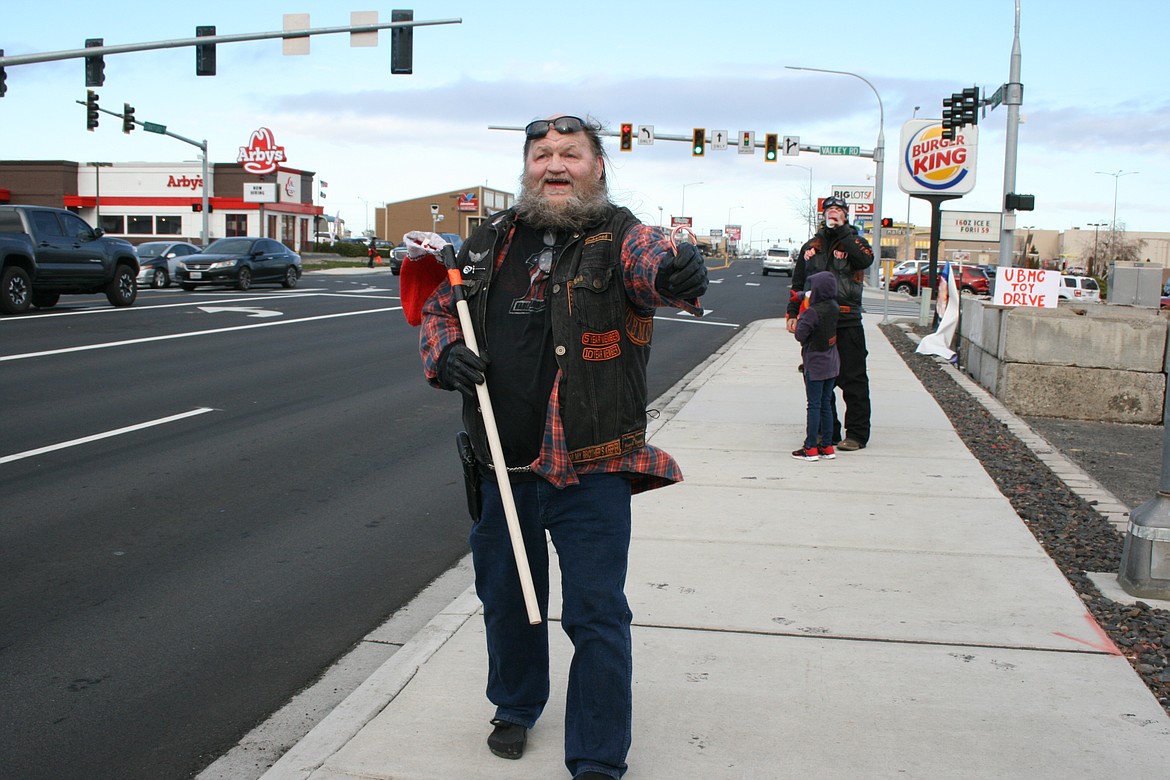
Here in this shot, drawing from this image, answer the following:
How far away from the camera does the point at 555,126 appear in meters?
3.38

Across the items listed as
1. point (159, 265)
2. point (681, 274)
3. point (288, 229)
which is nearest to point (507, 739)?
point (681, 274)

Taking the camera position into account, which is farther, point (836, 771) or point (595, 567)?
point (836, 771)

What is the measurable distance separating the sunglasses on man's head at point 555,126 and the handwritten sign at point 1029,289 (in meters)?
12.3

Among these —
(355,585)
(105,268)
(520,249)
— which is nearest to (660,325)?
(105,268)

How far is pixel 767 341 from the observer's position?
1889cm

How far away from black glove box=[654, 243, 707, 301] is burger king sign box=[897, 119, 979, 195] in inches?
824

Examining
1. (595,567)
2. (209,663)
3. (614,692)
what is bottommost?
(209,663)

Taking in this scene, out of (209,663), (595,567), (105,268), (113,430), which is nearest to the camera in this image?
(595,567)

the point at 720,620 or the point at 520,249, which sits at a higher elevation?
the point at 520,249

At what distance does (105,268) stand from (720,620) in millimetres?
18562

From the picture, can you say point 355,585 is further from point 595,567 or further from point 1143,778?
point 1143,778

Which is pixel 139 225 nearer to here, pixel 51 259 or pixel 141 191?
pixel 141 191

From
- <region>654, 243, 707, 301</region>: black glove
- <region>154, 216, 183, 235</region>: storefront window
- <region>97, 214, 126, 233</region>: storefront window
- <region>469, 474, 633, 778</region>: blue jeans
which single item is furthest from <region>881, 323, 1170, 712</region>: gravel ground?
<region>97, 214, 126, 233</region>: storefront window

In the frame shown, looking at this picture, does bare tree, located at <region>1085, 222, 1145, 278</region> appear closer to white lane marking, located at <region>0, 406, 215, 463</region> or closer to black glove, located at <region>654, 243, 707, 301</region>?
white lane marking, located at <region>0, 406, 215, 463</region>
